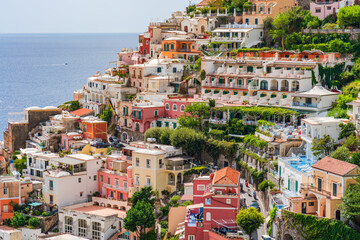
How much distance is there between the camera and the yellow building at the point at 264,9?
72.1 m

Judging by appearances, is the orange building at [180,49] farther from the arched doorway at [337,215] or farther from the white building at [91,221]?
the arched doorway at [337,215]

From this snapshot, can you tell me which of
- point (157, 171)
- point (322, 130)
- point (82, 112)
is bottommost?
point (157, 171)

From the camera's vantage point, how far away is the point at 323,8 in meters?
69.8

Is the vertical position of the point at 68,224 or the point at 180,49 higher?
the point at 180,49

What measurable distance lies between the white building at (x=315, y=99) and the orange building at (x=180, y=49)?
17.5 metres

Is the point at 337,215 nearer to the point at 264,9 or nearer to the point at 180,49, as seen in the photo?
the point at 180,49

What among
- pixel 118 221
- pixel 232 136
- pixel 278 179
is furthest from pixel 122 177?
pixel 278 179

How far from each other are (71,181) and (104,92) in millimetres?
18968

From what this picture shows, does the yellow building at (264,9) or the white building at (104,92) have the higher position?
the yellow building at (264,9)

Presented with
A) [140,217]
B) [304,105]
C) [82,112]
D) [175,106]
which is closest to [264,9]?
[175,106]

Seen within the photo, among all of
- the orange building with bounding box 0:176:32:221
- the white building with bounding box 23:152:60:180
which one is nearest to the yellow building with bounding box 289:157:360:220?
the orange building with bounding box 0:176:32:221

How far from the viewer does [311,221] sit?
1563 inches

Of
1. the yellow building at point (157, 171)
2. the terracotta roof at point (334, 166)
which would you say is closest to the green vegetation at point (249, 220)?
the terracotta roof at point (334, 166)

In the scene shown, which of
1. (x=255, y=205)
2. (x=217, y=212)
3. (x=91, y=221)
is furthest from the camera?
(x=91, y=221)
